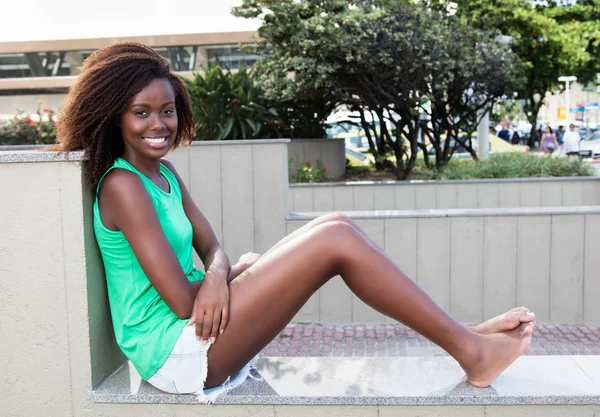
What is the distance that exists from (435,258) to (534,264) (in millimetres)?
883

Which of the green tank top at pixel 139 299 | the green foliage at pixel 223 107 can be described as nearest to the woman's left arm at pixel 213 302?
the green tank top at pixel 139 299

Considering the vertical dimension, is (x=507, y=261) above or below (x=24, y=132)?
below

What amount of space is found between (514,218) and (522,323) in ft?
12.7

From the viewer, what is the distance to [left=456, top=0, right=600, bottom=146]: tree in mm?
16562

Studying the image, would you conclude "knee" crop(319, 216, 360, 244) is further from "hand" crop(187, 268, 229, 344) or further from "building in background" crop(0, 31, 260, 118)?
"building in background" crop(0, 31, 260, 118)

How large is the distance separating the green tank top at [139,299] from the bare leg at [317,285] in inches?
7.9

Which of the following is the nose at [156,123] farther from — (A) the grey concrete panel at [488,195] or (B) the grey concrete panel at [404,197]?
(A) the grey concrete panel at [488,195]

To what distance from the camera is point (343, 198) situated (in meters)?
10.3

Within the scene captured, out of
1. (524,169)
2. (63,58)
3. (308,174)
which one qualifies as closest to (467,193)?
(524,169)

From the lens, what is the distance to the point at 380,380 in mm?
2797

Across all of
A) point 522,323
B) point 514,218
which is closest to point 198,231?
point 522,323

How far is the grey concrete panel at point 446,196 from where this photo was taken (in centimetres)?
1025

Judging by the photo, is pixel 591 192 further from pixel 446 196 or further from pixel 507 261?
pixel 507 261

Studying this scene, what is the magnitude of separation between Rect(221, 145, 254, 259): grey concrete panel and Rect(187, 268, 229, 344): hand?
422cm
